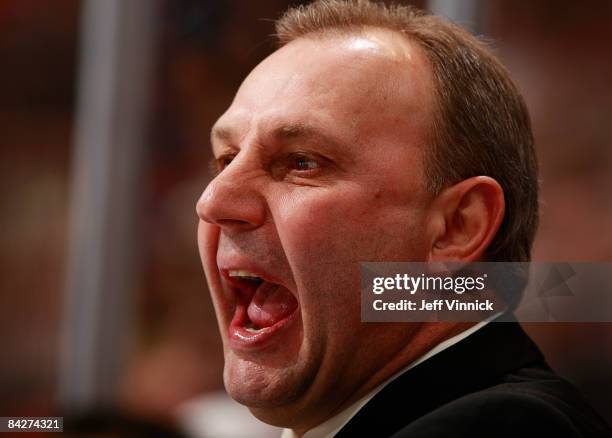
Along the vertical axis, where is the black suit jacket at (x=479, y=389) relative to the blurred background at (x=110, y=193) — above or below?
above

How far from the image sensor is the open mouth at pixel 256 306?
1746 mm

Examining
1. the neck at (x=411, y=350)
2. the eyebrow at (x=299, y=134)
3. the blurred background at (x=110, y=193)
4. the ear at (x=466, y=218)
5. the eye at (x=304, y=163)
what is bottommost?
the blurred background at (x=110, y=193)

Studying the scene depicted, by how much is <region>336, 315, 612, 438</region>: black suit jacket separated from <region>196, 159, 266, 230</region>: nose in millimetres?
386

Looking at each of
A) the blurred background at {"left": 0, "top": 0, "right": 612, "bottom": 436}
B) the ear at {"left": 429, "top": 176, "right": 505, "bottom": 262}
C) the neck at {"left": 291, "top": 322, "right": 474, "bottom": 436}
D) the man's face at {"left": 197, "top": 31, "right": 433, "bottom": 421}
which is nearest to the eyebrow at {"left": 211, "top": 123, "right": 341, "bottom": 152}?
the man's face at {"left": 197, "top": 31, "right": 433, "bottom": 421}

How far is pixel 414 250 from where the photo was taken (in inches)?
67.4

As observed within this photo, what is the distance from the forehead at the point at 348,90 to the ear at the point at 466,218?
5.4 inches

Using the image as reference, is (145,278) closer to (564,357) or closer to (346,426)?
(564,357)

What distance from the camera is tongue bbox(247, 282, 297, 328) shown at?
1753 mm

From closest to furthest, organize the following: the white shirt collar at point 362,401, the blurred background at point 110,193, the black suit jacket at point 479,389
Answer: the black suit jacket at point 479,389
the white shirt collar at point 362,401
the blurred background at point 110,193

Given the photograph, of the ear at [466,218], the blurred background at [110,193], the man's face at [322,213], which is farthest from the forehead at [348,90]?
the blurred background at [110,193]

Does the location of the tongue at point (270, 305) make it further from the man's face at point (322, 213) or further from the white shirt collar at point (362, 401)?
the white shirt collar at point (362, 401)

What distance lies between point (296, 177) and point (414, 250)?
25 centimetres

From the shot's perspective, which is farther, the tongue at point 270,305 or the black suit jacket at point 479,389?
the tongue at point 270,305

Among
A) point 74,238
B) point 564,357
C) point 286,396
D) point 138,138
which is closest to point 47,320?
point 74,238
